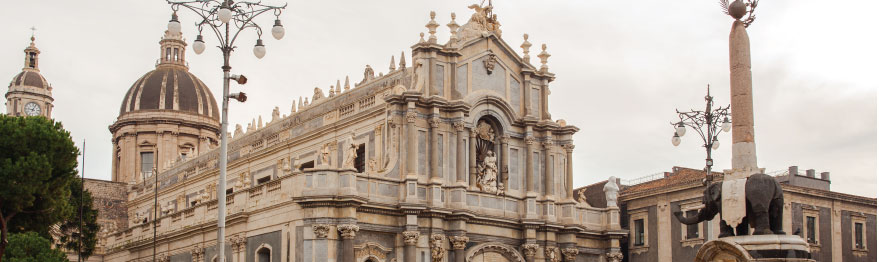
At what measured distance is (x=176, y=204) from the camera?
5997cm

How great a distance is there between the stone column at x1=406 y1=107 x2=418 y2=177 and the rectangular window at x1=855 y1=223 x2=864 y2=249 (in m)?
24.0

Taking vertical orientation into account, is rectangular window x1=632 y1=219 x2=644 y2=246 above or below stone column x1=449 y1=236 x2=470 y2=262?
above

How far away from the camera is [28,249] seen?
40.7 m

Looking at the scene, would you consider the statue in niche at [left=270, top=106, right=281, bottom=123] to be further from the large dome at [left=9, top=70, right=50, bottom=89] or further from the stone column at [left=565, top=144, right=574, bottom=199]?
the large dome at [left=9, top=70, right=50, bottom=89]

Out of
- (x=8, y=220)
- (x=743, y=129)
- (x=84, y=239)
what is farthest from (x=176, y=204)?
(x=743, y=129)

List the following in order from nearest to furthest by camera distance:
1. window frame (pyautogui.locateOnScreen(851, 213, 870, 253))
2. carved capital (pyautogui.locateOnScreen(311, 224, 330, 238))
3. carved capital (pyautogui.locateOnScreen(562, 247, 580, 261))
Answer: carved capital (pyautogui.locateOnScreen(311, 224, 330, 238)) < carved capital (pyautogui.locateOnScreen(562, 247, 580, 261)) < window frame (pyautogui.locateOnScreen(851, 213, 870, 253))

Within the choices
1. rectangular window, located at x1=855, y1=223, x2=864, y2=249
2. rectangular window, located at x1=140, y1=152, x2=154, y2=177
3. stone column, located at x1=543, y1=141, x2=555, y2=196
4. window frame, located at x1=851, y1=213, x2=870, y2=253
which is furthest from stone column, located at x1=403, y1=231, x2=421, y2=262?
rectangular window, located at x1=140, y1=152, x2=154, y2=177

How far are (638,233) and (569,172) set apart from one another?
7.05m

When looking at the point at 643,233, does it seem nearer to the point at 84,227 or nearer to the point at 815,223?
the point at 815,223

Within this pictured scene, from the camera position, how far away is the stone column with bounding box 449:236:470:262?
41.3m

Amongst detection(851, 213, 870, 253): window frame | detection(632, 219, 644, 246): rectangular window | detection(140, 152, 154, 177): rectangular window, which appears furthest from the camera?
detection(140, 152, 154, 177): rectangular window

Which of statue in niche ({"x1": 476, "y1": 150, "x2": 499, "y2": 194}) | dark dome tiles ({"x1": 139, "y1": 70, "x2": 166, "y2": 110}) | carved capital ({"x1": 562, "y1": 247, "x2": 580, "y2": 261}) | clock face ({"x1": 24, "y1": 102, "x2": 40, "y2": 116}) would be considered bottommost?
carved capital ({"x1": 562, "y1": 247, "x2": 580, "y2": 261})

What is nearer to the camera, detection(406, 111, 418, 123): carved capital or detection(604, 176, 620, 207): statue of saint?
detection(406, 111, 418, 123): carved capital

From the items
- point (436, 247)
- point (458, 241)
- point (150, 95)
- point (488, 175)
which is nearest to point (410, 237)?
point (436, 247)
